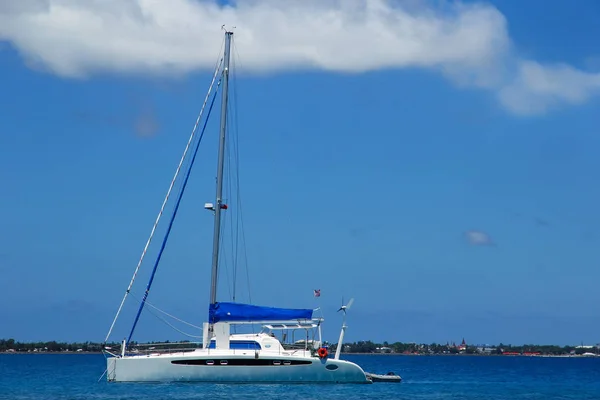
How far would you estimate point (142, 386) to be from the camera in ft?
152

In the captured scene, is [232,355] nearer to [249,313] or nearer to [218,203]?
[249,313]

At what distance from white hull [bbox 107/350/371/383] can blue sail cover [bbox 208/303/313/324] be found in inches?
72.1

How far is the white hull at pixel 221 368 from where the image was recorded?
4491cm

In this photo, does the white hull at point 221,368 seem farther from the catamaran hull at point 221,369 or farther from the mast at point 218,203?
the mast at point 218,203

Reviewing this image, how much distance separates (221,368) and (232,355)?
82 cm

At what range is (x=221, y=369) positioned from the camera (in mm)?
45125

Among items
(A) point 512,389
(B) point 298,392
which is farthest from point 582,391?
(B) point 298,392

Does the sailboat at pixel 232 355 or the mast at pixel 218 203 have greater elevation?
the mast at pixel 218 203

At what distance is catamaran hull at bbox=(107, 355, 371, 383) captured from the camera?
147ft

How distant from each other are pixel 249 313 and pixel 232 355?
8.60ft

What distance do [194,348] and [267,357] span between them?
4193mm

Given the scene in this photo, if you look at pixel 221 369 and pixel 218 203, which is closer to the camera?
pixel 221 369

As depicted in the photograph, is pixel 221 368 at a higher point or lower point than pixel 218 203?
lower

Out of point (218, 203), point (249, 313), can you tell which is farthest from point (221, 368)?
point (218, 203)
